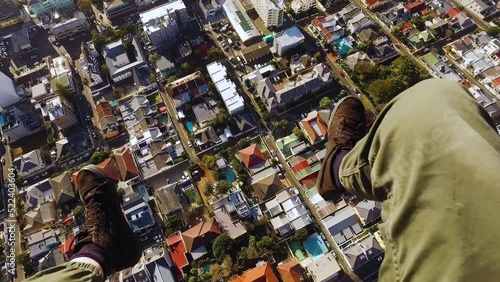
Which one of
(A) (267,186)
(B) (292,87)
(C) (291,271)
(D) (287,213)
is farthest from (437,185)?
(B) (292,87)

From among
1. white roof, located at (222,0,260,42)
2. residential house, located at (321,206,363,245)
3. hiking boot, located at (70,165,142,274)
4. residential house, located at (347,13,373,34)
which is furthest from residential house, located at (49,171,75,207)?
residential house, located at (347,13,373,34)

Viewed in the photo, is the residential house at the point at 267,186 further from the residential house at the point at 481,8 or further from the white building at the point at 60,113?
the residential house at the point at 481,8

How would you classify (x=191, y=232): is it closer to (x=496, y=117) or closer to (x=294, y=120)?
(x=294, y=120)

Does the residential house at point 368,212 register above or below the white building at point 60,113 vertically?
below

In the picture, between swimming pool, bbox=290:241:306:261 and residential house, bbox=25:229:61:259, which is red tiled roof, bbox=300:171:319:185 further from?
residential house, bbox=25:229:61:259

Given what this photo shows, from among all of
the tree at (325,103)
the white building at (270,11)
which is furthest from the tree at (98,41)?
the tree at (325,103)

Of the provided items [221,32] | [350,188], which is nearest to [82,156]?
[221,32]

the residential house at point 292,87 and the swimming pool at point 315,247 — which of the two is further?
the residential house at point 292,87
